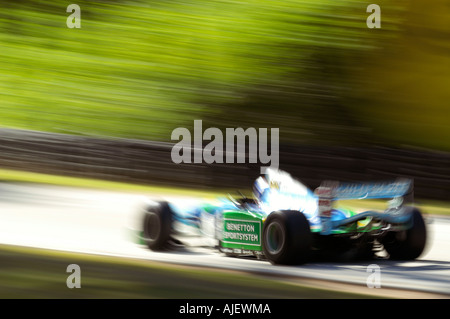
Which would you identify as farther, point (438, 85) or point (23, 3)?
point (23, 3)

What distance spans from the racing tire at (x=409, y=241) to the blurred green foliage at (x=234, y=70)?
689cm

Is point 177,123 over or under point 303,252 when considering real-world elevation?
over

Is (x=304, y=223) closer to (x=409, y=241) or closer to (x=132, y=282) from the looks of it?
(x=409, y=241)

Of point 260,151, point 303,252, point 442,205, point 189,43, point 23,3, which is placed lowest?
point 303,252

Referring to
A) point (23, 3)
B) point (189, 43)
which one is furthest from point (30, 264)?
point (23, 3)

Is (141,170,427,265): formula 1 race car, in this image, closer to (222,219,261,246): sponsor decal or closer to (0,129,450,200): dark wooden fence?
(222,219,261,246): sponsor decal

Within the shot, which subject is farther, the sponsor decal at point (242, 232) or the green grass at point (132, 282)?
the sponsor decal at point (242, 232)

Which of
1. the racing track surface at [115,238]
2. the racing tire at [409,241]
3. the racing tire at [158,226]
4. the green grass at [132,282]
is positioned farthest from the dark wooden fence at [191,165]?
the green grass at [132,282]

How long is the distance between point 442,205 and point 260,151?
3571 millimetres

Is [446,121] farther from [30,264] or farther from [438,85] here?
[30,264]

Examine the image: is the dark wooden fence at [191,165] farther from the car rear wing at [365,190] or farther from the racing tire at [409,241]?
the car rear wing at [365,190]

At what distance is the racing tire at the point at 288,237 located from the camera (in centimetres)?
621

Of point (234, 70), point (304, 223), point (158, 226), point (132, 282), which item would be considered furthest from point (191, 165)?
point (132, 282)
